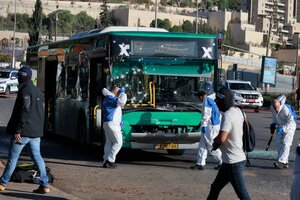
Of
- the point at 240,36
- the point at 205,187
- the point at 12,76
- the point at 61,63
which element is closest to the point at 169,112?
the point at 205,187

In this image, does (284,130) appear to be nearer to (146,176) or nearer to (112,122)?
(146,176)

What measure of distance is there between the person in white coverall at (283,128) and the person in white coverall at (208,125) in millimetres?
1586

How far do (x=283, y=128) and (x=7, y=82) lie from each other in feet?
119

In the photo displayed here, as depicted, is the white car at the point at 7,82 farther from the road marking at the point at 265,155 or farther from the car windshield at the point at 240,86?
the road marking at the point at 265,155

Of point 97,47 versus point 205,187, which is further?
point 97,47

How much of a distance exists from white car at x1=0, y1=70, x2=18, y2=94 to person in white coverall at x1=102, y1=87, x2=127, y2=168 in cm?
3537

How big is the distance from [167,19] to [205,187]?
508 feet

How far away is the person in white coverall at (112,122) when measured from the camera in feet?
46.2

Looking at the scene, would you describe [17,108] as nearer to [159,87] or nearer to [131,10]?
[159,87]

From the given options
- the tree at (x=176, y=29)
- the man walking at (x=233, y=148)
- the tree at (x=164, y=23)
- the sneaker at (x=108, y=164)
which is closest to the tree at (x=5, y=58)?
the tree at (x=164, y=23)

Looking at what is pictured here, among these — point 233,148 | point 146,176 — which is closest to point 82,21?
point 146,176

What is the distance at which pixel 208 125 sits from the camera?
46.9 ft

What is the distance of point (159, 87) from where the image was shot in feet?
50.3

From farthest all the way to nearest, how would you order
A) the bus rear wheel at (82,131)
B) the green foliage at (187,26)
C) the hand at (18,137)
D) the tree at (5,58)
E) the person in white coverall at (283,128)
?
the green foliage at (187,26) → the tree at (5,58) → the bus rear wheel at (82,131) → the person in white coverall at (283,128) → the hand at (18,137)
